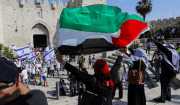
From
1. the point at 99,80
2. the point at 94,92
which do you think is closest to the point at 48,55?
the point at 99,80

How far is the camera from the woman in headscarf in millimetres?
6227

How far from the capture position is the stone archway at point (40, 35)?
4350 cm

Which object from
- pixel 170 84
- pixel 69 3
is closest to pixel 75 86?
pixel 170 84

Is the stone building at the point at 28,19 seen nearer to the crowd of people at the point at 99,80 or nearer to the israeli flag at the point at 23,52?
the israeli flag at the point at 23,52

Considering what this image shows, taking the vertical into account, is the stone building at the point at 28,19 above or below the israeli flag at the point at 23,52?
above

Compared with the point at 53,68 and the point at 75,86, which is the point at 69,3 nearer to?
the point at 53,68

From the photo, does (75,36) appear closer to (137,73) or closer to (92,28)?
(92,28)

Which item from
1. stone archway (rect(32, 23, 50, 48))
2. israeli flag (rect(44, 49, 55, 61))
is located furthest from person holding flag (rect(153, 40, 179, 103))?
stone archway (rect(32, 23, 50, 48))

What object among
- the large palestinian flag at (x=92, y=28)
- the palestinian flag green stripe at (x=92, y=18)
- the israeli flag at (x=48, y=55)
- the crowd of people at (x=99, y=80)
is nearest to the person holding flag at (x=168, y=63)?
the crowd of people at (x=99, y=80)

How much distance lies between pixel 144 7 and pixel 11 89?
6118 centimetres

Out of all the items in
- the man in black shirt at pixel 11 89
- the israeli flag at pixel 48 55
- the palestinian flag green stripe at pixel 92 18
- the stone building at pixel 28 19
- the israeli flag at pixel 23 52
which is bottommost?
the israeli flag at pixel 48 55

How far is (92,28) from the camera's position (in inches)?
269

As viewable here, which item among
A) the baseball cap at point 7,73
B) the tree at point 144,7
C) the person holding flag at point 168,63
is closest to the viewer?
the baseball cap at point 7,73

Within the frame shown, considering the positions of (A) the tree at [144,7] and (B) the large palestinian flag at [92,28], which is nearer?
(B) the large palestinian flag at [92,28]
